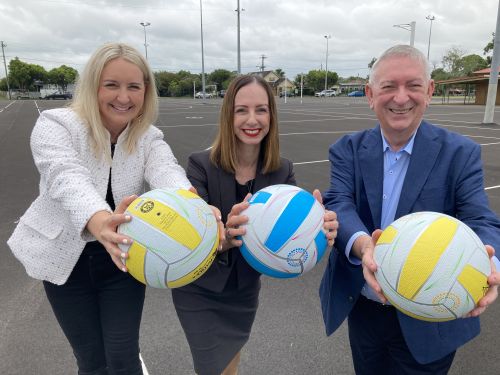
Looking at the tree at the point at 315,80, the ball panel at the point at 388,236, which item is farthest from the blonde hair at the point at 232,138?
the tree at the point at 315,80

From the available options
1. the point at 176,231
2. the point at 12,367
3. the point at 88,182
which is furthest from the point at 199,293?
the point at 12,367

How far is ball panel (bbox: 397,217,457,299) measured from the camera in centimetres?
164

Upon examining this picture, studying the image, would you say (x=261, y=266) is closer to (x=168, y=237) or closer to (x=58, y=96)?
(x=168, y=237)

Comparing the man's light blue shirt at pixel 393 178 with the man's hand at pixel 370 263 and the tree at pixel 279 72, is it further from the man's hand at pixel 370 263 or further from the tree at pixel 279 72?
the tree at pixel 279 72

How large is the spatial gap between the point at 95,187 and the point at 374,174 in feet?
4.94

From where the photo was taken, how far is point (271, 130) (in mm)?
2545

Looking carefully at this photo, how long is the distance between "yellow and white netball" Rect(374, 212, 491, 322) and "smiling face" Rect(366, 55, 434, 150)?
0.55 m

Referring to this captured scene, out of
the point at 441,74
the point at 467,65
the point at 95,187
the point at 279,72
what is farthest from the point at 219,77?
the point at 95,187

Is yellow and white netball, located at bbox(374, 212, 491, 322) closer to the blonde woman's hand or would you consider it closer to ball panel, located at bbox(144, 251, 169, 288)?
ball panel, located at bbox(144, 251, 169, 288)

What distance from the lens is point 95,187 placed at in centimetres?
213

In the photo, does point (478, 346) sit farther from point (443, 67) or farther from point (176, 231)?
point (443, 67)

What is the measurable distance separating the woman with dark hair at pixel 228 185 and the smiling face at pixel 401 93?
70 cm

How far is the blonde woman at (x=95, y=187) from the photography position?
6.66 ft

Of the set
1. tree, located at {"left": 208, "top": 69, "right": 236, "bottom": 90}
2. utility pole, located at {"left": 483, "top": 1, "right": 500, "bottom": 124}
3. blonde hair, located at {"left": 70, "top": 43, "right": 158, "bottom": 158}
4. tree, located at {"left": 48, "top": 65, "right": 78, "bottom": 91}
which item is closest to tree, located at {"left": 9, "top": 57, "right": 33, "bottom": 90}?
tree, located at {"left": 48, "top": 65, "right": 78, "bottom": 91}
